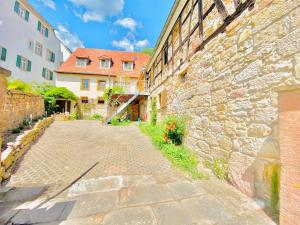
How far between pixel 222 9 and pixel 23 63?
18250 mm

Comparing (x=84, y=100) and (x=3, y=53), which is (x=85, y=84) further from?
(x=3, y=53)

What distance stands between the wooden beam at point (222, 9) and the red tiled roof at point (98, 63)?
49.5 feet

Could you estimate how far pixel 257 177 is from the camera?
229 centimetres

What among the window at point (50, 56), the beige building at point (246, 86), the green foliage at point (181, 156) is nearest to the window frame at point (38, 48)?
the window at point (50, 56)

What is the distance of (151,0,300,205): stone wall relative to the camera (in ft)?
6.63

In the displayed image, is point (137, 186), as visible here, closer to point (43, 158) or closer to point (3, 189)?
point (3, 189)

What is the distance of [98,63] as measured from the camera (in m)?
18.8

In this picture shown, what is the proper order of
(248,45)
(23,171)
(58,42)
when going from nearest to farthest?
(248,45)
(23,171)
(58,42)

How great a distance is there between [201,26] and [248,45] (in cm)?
209

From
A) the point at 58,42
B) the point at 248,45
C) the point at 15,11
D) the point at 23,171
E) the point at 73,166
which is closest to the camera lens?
the point at 248,45

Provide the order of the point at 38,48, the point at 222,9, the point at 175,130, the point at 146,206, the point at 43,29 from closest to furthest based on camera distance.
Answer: the point at 146,206
the point at 222,9
the point at 175,130
the point at 38,48
the point at 43,29

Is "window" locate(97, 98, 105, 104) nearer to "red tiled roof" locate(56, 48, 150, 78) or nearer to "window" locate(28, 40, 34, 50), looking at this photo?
"red tiled roof" locate(56, 48, 150, 78)

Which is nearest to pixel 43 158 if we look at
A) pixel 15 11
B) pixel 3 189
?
pixel 3 189

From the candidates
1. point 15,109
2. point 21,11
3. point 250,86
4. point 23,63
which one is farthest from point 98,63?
point 250,86
